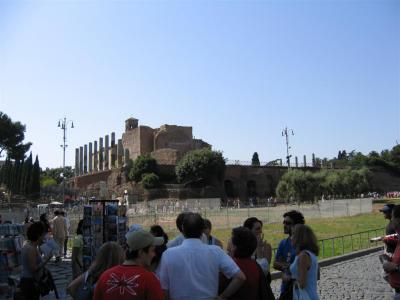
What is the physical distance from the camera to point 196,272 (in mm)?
3471

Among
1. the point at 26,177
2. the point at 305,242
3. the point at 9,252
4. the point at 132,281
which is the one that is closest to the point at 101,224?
the point at 9,252

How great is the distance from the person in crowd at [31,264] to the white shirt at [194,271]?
2589 mm

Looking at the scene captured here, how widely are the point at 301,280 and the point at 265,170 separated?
74.8 meters

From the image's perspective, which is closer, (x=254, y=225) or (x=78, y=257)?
(x=254, y=225)

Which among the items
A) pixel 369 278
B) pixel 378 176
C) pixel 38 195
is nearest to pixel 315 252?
pixel 369 278

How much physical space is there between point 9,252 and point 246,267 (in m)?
5.28

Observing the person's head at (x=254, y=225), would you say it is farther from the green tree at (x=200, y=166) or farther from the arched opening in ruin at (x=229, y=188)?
the arched opening in ruin at (x=229, y=188)

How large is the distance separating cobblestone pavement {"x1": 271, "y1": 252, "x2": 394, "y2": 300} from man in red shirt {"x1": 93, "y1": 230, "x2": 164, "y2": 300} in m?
5.79

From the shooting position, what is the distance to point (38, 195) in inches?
2172

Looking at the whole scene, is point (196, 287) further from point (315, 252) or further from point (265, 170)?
point (265, 170)

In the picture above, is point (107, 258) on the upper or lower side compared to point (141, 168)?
lower

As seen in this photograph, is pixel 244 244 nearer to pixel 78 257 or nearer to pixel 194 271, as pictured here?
pixel 194 271

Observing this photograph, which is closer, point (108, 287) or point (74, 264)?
point (108, 287)

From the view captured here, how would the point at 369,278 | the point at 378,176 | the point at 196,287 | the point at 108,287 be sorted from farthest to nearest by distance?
the point at 378,176
the point at 369,278
the point at 196,287
the point at 108,287
